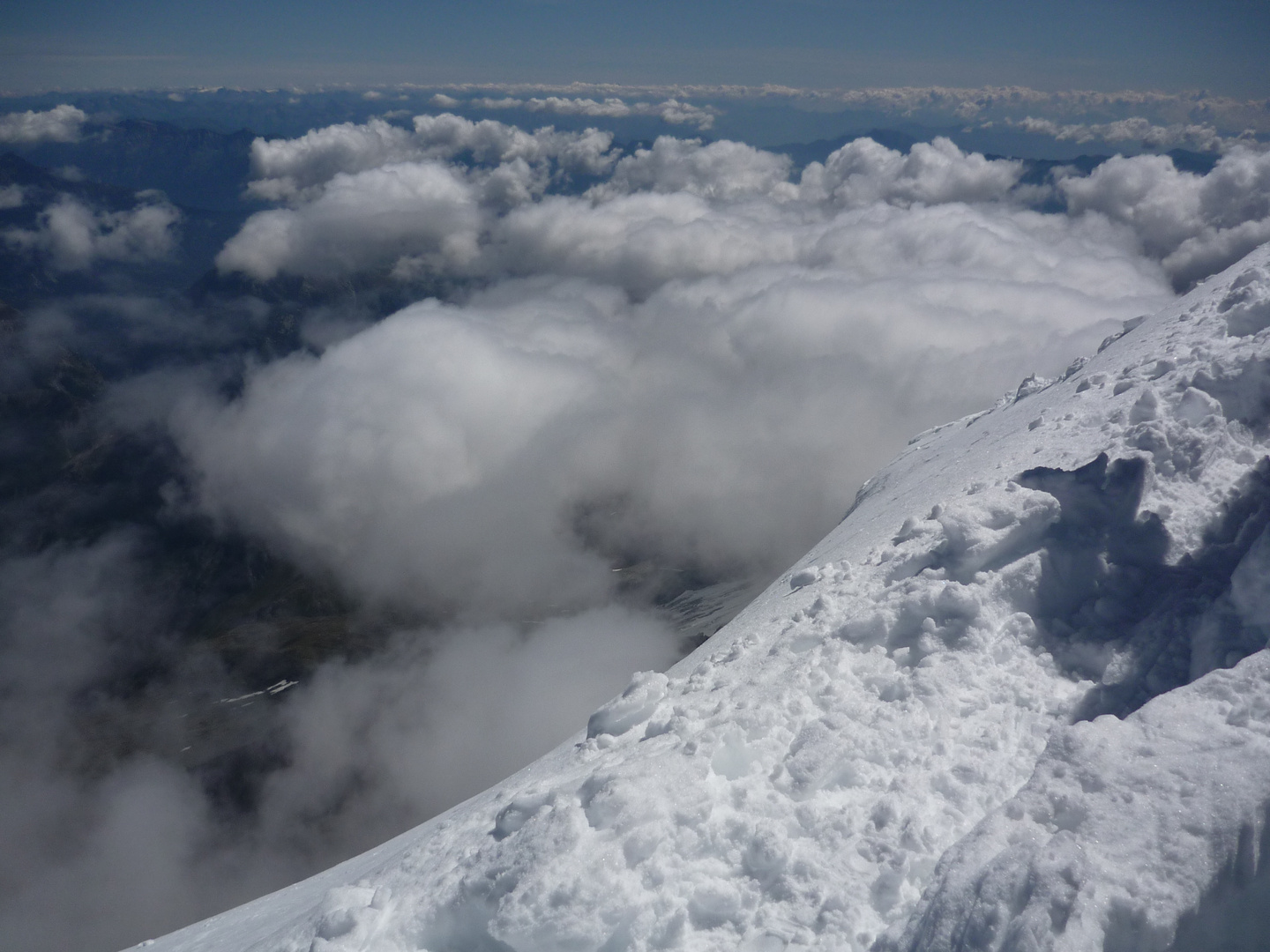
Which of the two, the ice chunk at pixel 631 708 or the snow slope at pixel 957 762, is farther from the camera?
the ice chunk at pixel 631 708

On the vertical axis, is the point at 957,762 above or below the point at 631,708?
above

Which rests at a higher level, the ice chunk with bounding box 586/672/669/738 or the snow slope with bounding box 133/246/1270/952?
the snow slope with bounding box 133/246/1270/952

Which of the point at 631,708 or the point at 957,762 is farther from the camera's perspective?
the point at 631,708

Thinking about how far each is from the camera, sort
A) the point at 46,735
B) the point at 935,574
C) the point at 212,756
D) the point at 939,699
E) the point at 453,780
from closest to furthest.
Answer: the point at 939,699 → the point at 935,574 → the point at 453,780 → the point at 212,756 → the point at 46,735

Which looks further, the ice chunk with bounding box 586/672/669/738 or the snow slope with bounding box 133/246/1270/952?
the ice chunk with bounding box 586/672/669/738

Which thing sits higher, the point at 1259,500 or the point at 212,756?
the point at 1259,500

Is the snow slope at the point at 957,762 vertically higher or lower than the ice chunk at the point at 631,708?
higher

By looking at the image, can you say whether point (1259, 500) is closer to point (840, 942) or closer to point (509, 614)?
point (840, 942)

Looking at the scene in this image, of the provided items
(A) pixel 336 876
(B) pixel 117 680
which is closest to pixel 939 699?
(A) pixel 336 876
